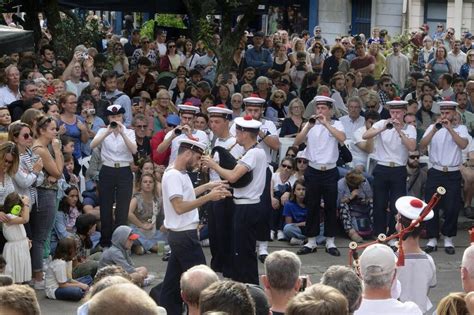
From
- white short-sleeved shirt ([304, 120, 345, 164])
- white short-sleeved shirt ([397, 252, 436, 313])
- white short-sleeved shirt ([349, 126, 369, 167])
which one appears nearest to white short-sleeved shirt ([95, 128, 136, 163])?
white short-sleeved shirt ([304, 120, 345, 164])

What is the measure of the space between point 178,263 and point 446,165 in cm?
512

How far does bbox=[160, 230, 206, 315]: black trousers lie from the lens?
1025 centimetres

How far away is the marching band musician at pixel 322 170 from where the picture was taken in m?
13.9

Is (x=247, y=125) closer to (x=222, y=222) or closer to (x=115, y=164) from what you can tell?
(x=222, y=222)

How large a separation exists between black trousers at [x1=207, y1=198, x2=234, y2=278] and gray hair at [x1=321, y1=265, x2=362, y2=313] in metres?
5.09

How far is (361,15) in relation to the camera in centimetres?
3781

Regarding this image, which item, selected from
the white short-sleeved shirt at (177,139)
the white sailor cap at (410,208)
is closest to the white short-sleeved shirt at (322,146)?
Answer: the white short-sleeved shirt at (177,139)

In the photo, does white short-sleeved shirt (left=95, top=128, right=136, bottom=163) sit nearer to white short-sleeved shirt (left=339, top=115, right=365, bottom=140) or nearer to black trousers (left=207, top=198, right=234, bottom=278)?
black trousers (left=207, top=198, right=234, bottom=278)

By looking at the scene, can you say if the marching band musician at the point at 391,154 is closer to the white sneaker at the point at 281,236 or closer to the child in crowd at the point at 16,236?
the white sneaker at the point at 281,236

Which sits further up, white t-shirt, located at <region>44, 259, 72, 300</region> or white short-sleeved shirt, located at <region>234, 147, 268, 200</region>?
white short-sleeved shirt, located at <region>234, 147, 268, 200</region>

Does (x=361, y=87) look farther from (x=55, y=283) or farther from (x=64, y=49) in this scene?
(x=55, y=283)

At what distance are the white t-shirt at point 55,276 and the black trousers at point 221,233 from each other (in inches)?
70.6

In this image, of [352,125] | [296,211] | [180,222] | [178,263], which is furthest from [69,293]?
[352,125]

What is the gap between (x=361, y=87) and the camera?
19.2 m
